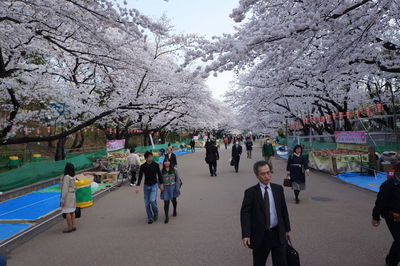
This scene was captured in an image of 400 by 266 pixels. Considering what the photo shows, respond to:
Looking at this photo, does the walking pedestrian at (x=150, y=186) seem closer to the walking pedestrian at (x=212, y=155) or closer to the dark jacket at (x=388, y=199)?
the dark jacket at (x=388, y=199)

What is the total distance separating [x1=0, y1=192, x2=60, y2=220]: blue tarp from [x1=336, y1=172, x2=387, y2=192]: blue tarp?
1027 centimetres

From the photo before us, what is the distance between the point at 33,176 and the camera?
38.1 feet

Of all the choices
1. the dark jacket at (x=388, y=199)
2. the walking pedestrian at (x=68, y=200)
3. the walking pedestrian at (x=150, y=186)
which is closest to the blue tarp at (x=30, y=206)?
the walking pedestrian at (x=68, y=200)

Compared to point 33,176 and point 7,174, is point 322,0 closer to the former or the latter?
point 7,174

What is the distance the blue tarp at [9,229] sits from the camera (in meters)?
6.07

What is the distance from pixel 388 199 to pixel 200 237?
124 inches

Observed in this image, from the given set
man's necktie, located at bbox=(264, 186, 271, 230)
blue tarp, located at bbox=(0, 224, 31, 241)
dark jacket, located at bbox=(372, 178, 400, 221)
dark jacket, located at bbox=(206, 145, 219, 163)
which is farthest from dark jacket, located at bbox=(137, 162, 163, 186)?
dark jacket, located at bbox=(206, 145, 219, 163)

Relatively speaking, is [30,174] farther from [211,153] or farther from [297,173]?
[297,173]

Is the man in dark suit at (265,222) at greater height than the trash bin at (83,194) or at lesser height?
greater

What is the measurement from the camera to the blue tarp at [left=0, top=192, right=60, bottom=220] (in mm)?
7763

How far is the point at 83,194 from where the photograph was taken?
27.8ft

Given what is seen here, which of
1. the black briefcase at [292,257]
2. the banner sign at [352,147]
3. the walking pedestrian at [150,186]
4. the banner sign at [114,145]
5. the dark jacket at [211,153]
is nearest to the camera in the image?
the black briefcase at [292,257]

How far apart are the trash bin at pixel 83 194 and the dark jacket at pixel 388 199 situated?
7272 mm

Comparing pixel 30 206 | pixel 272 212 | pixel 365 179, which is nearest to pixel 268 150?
pixel 365 179
